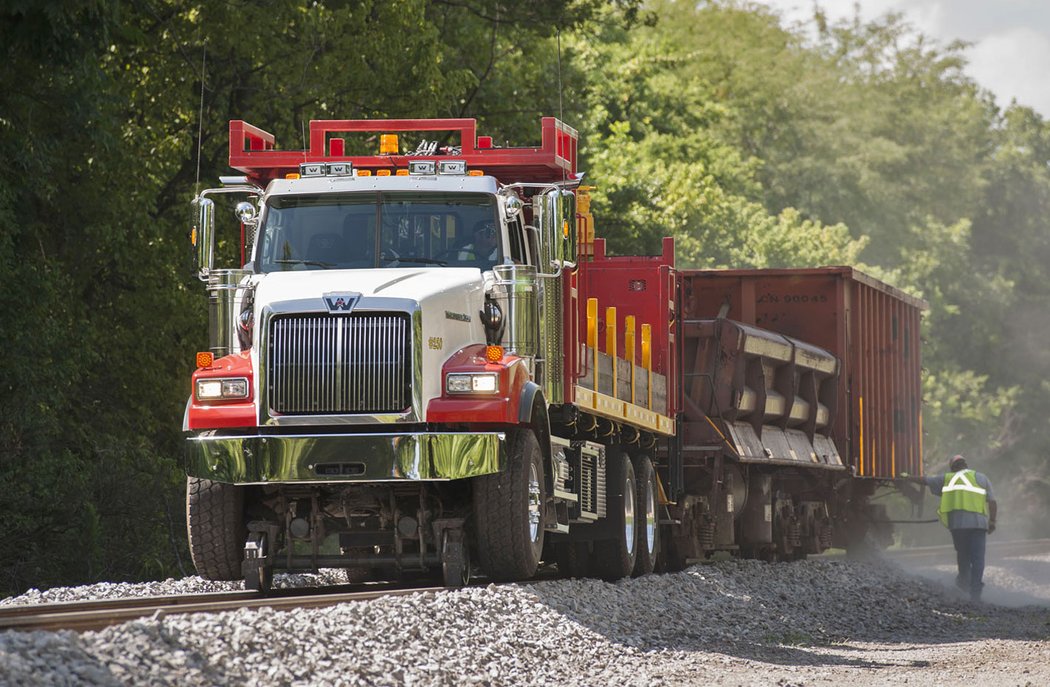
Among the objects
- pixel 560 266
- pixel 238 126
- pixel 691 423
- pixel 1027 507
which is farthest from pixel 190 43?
pixel 1027 507

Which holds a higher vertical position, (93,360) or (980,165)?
(980,165)

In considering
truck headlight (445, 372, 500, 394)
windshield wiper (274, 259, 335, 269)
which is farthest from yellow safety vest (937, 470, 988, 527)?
windshield wiper (274, 259, 335, 269)

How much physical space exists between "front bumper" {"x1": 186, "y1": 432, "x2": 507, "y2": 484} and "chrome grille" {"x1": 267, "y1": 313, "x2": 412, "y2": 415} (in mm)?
255

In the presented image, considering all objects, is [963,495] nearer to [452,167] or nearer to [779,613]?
[779,613]

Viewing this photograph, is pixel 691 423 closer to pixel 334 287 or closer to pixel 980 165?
pixel 334 287

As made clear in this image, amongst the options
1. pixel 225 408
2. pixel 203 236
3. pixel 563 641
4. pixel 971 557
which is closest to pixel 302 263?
pixel 203 236

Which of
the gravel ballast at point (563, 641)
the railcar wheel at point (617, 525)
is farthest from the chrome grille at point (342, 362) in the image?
the railcar wheel at point (617, 525)

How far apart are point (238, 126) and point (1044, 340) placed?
58185 mm

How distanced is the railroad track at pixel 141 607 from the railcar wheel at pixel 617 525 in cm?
313

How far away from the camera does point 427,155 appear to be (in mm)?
14727

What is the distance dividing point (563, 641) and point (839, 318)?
1256 cm

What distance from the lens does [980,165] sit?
73438mm

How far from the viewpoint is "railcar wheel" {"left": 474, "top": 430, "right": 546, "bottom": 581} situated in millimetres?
13188

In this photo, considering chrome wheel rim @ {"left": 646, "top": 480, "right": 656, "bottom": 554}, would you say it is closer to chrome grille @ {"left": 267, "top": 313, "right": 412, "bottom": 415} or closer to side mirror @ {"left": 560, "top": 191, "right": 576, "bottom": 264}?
side mirror @ {"left": 560, "top": 191, "right": 576, "bottom": 264}
